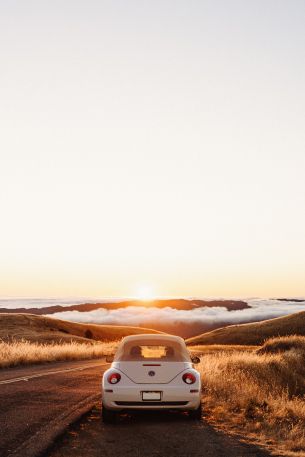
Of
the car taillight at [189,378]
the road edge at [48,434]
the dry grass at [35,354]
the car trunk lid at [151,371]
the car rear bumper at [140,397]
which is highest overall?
the car trunk lid at [151,371]

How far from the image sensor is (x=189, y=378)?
1134 centimetres

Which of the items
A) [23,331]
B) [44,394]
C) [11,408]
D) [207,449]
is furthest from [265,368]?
[23,331]

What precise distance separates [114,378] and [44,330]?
2775 inches

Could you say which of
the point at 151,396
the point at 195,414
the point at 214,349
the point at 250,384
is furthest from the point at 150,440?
the point at 214,349

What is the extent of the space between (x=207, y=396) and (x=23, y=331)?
59.6 metres

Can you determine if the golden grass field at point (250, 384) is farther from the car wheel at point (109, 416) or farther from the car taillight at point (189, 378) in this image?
the car wheel at point (109, 416)

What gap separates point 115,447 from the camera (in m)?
8.91

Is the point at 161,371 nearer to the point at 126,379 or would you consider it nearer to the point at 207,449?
the point at 126,379

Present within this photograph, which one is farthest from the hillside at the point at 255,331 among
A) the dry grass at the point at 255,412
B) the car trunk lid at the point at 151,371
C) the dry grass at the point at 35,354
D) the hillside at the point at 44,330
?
the car trunk lid at the point at 151,371

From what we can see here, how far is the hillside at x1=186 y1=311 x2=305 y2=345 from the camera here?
88062 mm

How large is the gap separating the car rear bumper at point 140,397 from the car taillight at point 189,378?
0.15 meters

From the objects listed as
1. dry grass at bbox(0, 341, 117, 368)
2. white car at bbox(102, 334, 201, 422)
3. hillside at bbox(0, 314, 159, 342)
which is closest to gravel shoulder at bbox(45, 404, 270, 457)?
white car at bbox(102, 334, 201, 422)

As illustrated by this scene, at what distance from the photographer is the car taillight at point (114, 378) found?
1128 cm

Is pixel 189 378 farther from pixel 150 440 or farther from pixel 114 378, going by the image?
pixel 150 440
